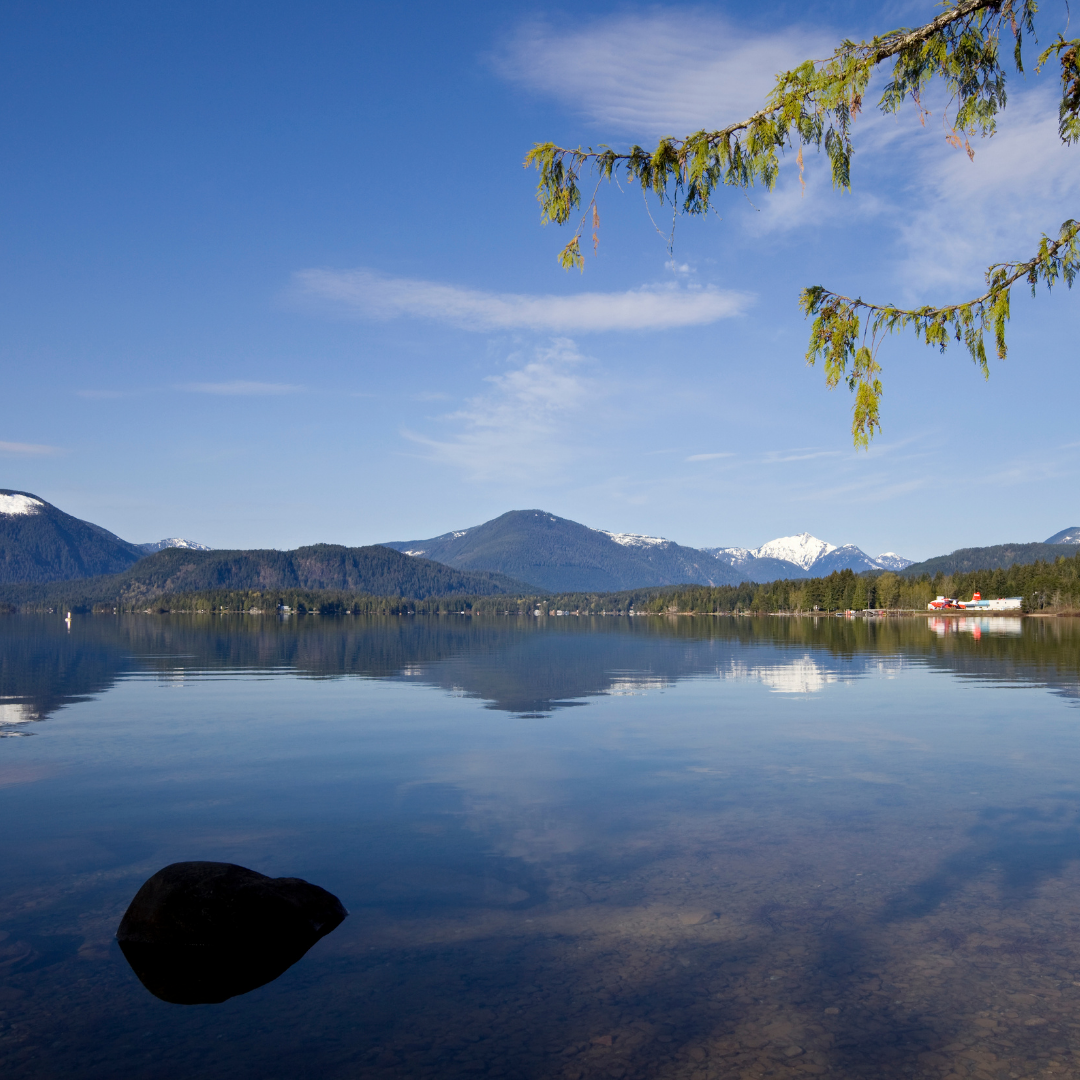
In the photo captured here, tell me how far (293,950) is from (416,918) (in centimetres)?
226

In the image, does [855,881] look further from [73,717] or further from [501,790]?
[73,717]

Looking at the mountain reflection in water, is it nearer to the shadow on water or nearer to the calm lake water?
the calm lake water

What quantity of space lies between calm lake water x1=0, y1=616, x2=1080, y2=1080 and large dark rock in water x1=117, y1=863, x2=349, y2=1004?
19.0 inches

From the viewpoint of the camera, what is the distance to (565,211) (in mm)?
14742

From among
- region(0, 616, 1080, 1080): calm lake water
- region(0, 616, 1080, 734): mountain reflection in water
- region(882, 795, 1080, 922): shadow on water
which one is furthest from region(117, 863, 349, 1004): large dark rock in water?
region(0, 616, 1080, 734): mountain reflection in water

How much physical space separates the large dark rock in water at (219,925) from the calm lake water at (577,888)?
481mm

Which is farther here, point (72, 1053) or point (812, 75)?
point (812, 75)

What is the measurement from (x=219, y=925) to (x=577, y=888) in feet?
22.2

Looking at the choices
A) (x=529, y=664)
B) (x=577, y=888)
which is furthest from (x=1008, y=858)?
(x=529, y=664)

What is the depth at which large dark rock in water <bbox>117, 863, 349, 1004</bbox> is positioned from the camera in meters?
13.6

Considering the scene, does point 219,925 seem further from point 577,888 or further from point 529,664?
point 529,664

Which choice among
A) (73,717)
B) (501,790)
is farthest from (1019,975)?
(73,717)

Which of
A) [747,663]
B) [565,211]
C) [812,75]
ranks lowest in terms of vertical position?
[747,663]

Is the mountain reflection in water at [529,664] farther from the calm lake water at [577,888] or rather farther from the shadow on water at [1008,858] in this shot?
the shadow on water at [1008,858]
